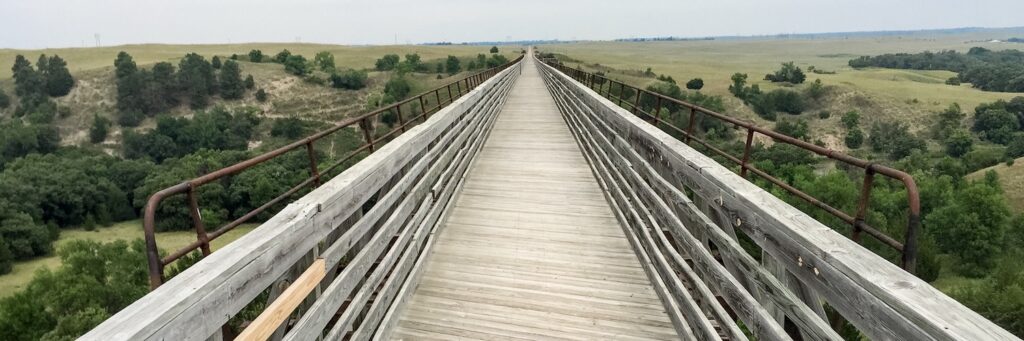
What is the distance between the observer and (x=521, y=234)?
5.41m

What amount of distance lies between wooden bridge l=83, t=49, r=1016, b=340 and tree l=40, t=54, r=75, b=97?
130 metres

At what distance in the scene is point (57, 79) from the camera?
103 metres

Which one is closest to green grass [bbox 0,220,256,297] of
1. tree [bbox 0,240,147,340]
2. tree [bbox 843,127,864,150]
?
tree [bbox 0,240,147,340]

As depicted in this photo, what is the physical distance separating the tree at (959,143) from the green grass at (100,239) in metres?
87.8

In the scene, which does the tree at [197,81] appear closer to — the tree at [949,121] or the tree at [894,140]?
the tree at [894,140]

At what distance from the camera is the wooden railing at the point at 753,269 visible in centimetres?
171

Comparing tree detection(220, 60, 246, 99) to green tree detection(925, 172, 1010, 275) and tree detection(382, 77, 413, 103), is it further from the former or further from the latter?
green tree detection(925, 172, 1010, 275)

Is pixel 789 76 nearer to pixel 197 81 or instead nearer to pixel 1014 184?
pixel 1014 184

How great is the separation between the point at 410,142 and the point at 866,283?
3.40 metres

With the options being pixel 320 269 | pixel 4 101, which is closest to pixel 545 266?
pixel 320 269

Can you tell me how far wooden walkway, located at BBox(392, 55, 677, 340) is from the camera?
3.67 metres

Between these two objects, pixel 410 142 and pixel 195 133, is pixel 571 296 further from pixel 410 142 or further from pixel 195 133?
pixel 195 133

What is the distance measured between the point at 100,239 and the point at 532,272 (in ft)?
202

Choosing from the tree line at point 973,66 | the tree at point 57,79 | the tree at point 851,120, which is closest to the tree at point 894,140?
the tree at point 851,120
